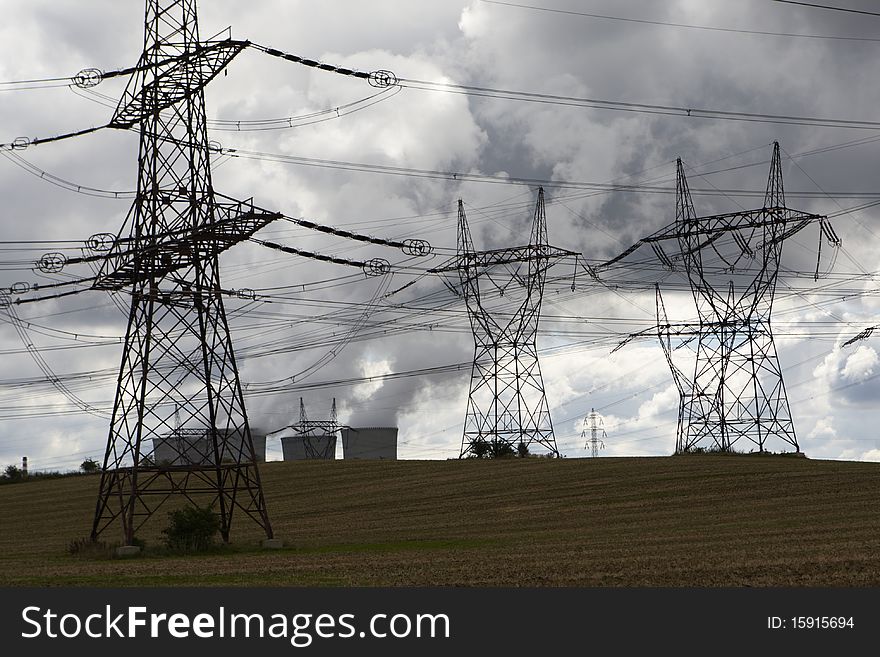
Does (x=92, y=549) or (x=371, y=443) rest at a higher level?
(x=371, y=443)

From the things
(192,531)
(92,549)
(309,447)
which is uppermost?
(309,447)

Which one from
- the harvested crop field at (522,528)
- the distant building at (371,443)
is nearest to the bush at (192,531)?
the harvested crop field at (522,528)

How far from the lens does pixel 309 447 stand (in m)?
107

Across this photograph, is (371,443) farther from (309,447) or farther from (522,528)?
(522,528)

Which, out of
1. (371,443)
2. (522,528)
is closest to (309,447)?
(371,443)

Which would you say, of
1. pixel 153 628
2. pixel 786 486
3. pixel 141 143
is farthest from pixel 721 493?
pixel 153 628

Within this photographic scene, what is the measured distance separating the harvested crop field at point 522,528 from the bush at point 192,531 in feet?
3.06

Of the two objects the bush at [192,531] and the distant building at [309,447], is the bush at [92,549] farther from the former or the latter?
the distant building at [309,447]

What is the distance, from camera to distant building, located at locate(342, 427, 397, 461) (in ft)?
342

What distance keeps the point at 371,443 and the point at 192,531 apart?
208 ft

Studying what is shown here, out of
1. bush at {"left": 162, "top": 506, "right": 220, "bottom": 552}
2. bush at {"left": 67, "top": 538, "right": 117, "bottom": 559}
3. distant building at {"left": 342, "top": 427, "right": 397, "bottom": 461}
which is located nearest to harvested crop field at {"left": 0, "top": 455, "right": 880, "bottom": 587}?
bush at {"left": 67, "top": 538, "right": 117, "bottom": 559}

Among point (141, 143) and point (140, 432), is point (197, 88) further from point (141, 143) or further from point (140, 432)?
point (140, 432)

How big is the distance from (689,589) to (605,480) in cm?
3593

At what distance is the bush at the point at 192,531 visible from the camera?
41000mm
